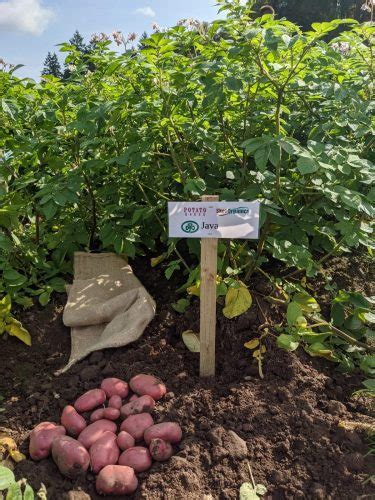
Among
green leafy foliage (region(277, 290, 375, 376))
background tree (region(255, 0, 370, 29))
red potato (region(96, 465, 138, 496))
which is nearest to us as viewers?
red potato (region(96, 465, 138, 496))

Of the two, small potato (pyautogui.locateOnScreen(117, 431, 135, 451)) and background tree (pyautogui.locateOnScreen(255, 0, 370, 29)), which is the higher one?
background tree (pyautogui.locateOnScreen(255, 0, 370, 29))

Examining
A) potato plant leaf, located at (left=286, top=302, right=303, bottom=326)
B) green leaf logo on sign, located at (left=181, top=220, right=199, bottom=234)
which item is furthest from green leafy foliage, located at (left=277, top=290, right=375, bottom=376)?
green leaf logo on sign, located at (left=181, top=220, right=199, bottom=234)

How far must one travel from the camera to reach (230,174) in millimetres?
2363

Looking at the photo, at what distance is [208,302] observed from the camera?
2016 millimetres

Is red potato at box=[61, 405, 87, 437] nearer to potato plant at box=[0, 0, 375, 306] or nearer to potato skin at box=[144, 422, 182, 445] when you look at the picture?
potato skin at box=[144, 422, 182, 445]

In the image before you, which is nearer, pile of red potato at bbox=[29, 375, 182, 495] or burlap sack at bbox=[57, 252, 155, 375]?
pile of red potato at bbox=[29, 375, 182, 495]

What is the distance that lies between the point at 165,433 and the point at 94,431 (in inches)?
10.9

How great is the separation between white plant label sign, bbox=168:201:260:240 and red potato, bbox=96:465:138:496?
2.83 ft

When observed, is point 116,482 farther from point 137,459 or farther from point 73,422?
point 73,422

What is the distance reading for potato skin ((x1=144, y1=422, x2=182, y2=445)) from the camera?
Result: 1765mm

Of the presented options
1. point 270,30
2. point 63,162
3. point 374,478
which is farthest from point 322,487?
point 63,162

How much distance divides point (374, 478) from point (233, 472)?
0.49 metres

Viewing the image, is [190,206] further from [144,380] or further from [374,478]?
[374,478]

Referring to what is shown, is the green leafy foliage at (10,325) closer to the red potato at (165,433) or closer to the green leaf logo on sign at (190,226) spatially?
the red potato at (165,433)
